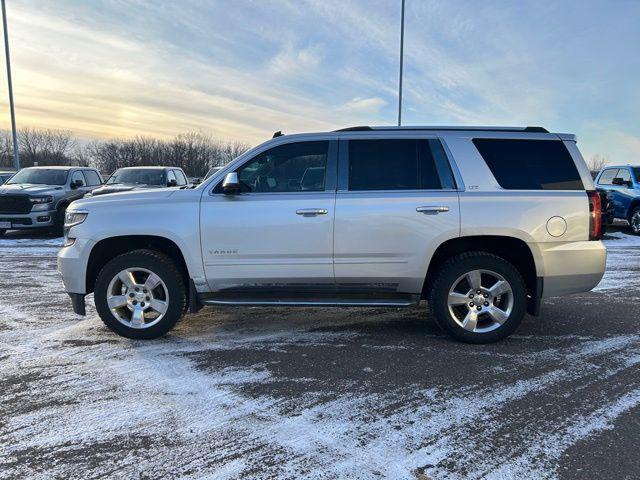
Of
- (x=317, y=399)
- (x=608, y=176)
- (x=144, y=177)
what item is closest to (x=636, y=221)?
(x=608, y=176)

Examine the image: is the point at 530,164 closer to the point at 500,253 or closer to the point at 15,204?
the point at 500,253

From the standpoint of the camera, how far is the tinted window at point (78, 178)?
1312cm

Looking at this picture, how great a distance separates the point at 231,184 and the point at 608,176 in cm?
1487

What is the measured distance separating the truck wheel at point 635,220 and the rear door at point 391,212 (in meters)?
12.3

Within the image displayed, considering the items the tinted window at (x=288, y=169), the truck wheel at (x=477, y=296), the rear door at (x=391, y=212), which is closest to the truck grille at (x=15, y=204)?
the tinted window at (x=288, y=169)

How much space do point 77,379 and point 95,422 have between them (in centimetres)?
79

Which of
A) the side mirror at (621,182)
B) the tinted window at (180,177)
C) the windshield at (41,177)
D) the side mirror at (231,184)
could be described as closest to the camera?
the side mirror at (231,184)

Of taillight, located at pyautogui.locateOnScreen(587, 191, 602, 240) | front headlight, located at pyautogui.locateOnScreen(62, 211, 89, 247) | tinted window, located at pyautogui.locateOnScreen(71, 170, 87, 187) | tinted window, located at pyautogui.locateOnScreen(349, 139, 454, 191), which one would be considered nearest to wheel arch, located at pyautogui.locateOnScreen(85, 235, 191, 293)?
front headlight, located at pyautogui.locateOnScreen(62, 211, 89, 247)

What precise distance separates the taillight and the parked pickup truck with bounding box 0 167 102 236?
12008mm

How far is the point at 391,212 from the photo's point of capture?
424 cm

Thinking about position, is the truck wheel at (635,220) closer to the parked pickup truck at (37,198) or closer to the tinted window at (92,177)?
the parked pickup truck at (37,198)

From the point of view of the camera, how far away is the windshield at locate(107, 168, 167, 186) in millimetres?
13305

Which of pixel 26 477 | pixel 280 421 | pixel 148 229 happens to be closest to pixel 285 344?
pixel 280 421

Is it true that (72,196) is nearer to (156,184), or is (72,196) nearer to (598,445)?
(156,184)
